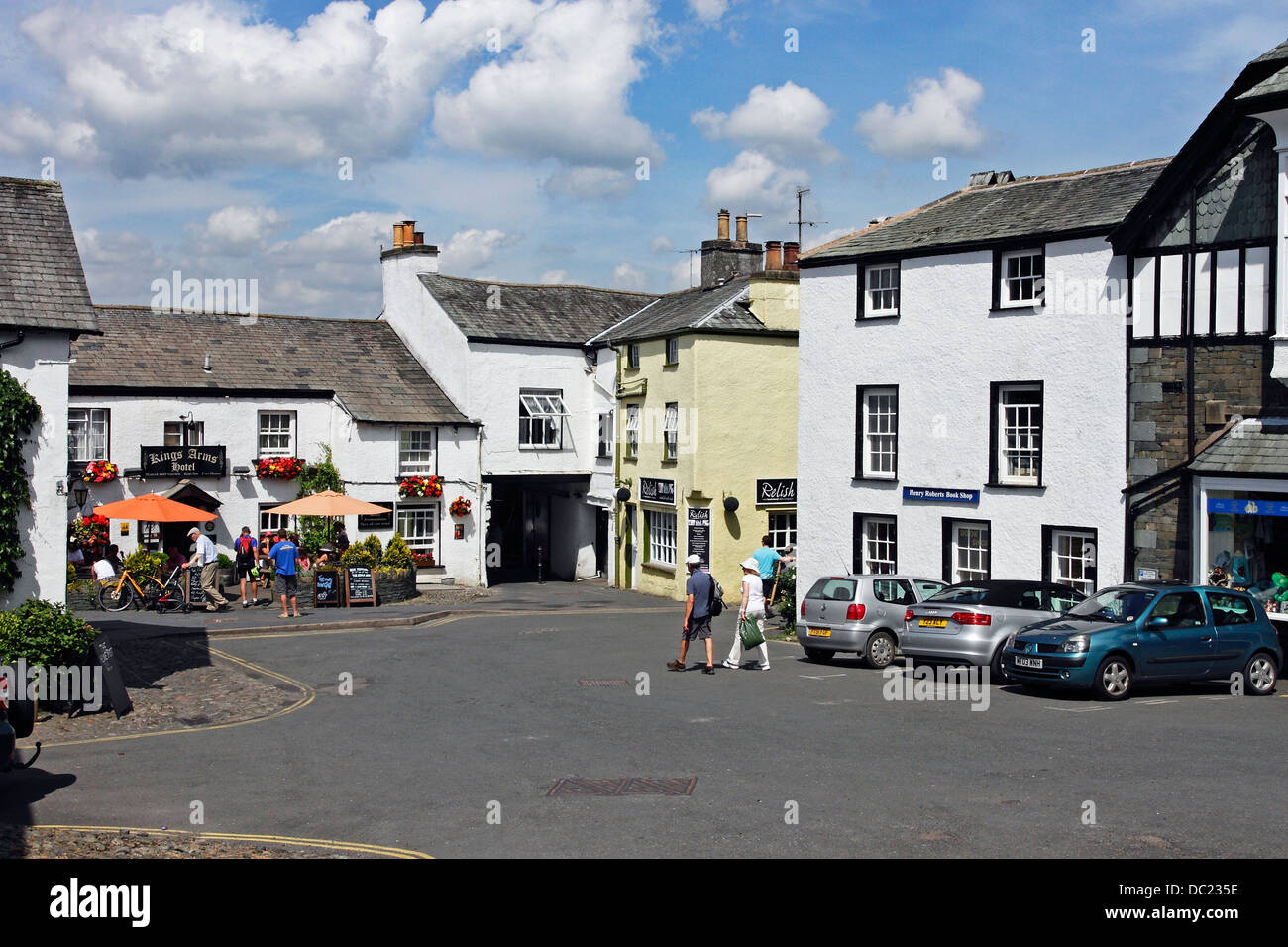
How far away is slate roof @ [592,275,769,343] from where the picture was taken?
34094 mm

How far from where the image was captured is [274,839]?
10.2 metres

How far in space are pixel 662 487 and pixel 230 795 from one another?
24029 mm

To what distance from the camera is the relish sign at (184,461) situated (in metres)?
33.0

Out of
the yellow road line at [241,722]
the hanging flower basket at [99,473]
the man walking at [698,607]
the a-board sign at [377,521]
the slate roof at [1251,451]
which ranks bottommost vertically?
the yellow road line at [241,722]

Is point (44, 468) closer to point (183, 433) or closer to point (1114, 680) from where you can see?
point (1114, 680)

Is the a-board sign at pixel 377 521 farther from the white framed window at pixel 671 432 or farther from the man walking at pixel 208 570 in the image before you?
the white framed window at pixel 671 432

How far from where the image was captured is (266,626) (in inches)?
1026

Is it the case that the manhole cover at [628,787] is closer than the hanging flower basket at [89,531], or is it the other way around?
Answer: the manhole cover at [628,787]

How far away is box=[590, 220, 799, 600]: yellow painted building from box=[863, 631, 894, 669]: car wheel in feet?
40.4

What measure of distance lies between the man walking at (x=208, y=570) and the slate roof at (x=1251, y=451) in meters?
21.4

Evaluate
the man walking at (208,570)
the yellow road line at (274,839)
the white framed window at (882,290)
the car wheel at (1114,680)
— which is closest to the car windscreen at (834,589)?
the car wheel at (1114,680)

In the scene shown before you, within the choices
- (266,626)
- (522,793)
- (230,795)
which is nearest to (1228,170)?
(522,793)
